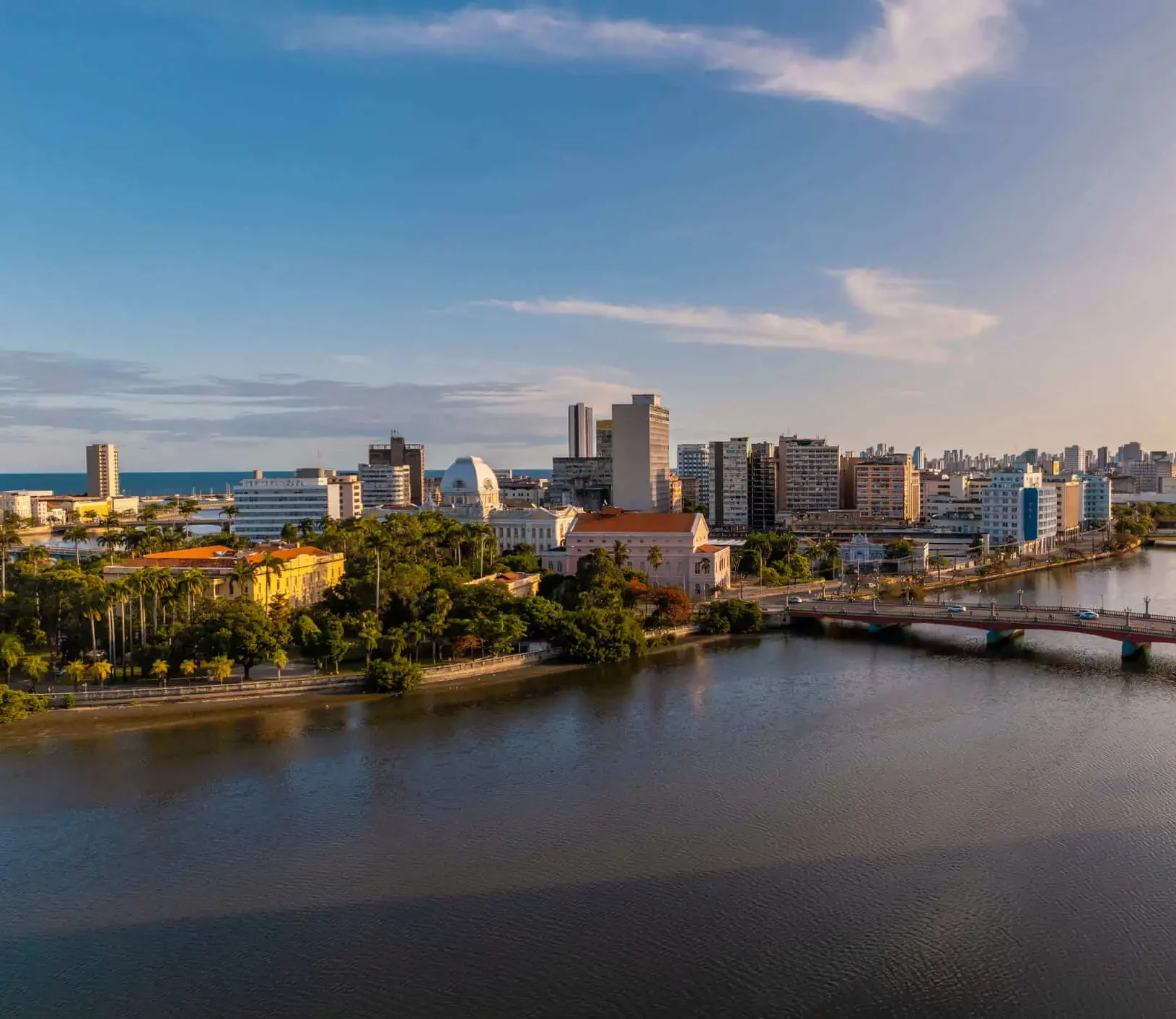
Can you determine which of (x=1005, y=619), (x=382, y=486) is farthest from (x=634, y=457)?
(x=1005, y=619)

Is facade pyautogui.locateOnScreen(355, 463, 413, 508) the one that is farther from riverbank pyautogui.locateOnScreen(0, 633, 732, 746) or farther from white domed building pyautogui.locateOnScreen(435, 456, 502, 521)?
riverbank pyautogui.locateOnScreen(0, 633, 732, 746)

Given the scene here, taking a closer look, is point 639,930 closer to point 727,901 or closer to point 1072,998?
point 727,901

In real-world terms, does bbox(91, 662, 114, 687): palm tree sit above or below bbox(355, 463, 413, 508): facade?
below

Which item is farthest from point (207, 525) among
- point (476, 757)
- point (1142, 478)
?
point (1142, 478)

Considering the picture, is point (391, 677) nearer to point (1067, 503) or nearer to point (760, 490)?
point (760, 490)

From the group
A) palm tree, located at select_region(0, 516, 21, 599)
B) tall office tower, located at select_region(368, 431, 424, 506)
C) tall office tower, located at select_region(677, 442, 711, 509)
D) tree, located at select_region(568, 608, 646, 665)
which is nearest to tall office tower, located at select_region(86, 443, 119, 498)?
tall office tower, located at select_region(368, 431, 424, 506)

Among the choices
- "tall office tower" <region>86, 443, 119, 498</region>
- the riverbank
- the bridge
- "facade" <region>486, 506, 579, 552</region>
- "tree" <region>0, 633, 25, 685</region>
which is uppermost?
"tall office tower" <region>86, 443, 119, 498</region>
